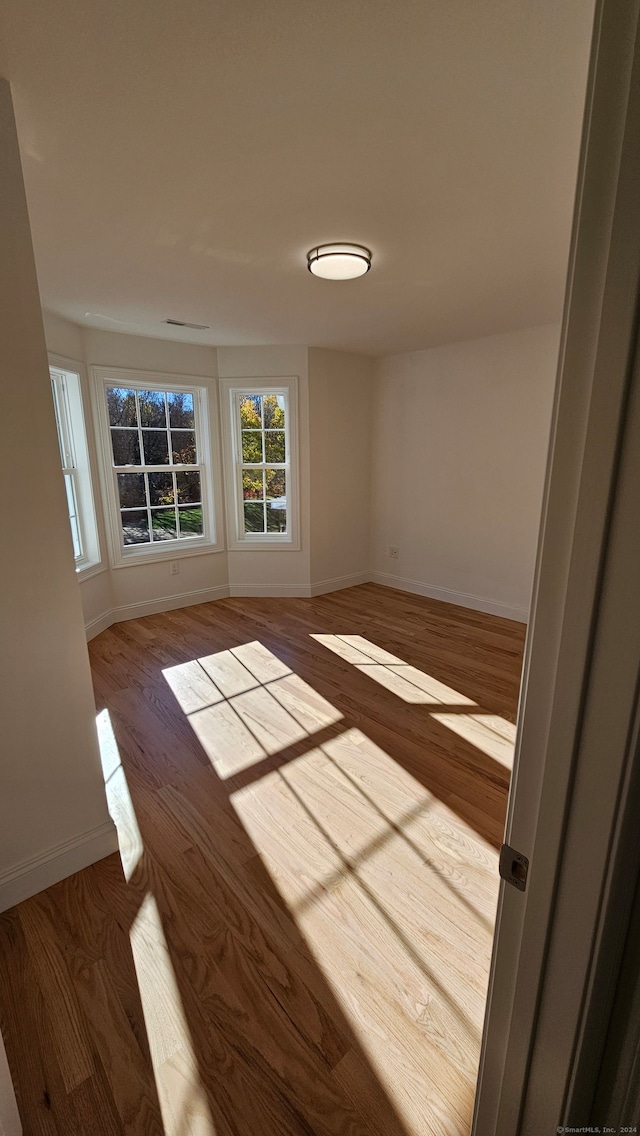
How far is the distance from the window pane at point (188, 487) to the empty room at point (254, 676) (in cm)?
111

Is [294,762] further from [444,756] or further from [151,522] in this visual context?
[151,522]

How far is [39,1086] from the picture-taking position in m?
1.20

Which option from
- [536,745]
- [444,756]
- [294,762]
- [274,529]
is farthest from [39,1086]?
[274,529]

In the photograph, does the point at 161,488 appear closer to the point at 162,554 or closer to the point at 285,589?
the point at 162,554

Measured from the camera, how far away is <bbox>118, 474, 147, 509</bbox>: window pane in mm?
4297

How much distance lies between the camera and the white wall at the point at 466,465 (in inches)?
160

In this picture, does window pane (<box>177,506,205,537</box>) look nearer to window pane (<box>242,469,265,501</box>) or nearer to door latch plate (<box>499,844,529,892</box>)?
window pane (<box>242,469,265,501</box>)

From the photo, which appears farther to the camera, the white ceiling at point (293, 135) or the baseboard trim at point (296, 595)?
the baseboard trim at point (296, 595)

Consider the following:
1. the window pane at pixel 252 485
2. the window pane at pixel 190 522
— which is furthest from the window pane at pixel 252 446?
the window pane at pixel 190 522

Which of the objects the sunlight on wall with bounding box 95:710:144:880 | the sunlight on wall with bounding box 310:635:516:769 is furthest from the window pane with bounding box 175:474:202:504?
the sunlight on wall with bounding box 95:710:144:880

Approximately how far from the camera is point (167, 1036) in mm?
1288

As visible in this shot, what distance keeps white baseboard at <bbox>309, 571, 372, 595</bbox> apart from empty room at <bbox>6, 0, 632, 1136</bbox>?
4.38ft

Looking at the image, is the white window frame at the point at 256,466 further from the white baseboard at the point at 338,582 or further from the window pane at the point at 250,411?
the white baseboard at the point at 338,582

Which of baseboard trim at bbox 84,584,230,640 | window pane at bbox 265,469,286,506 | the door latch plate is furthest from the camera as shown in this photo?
window pane at bbox 265,469,286,506
